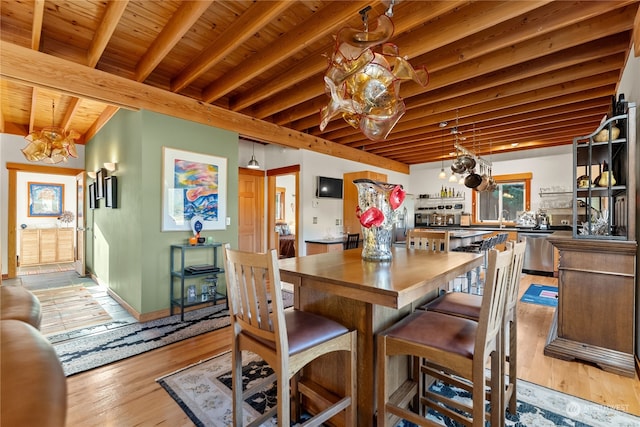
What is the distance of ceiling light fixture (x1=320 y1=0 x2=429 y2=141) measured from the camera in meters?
1.56

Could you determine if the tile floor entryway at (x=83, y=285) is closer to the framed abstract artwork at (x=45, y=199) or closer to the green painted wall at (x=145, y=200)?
the green painted wall at (x=145, y=200)

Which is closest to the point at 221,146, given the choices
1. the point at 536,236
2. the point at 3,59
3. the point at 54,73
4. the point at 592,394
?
the point at 54,73

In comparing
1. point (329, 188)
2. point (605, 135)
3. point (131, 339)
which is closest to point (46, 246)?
point (131, 339)

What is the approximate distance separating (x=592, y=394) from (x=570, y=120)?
454cm

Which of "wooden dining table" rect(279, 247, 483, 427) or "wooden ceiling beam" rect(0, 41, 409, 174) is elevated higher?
"wooden ceiling beam" rect(0, 41, 409, 174)

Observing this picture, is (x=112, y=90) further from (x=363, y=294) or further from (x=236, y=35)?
(x=363, y=294)

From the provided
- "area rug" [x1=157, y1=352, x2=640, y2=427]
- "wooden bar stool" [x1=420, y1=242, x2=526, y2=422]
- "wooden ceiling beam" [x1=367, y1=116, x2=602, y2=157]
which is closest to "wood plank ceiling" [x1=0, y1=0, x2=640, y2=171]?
"wooden ceiling beam" [x1=367, y1=116, x2=602, y2=157]

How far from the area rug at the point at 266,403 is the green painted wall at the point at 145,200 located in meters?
1.52

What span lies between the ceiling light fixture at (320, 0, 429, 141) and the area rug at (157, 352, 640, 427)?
1.98 m

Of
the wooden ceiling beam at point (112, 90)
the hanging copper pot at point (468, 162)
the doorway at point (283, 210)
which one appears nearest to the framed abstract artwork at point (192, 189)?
the wooden ceiling beam at point (112, 90)

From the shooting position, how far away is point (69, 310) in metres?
3.58

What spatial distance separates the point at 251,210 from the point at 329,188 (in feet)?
5.81

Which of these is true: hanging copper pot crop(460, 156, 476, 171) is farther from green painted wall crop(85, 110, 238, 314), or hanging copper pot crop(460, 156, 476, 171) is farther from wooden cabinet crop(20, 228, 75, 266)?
wooden cabinet crop(20, 228, 75, 266)

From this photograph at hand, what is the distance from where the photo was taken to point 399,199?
1.89 meters
